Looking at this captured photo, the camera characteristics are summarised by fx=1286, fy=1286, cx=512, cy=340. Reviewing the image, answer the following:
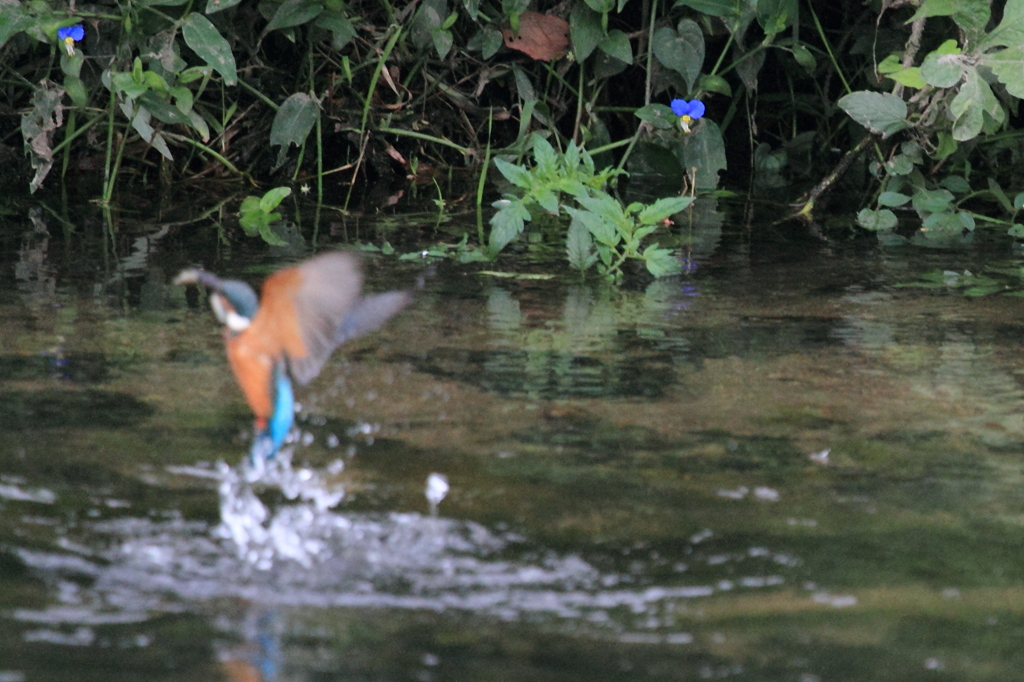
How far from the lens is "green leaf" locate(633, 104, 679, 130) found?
4363 millimetres

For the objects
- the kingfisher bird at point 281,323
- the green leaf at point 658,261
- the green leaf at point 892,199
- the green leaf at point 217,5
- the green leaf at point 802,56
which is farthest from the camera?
the green leaf at point 802,56

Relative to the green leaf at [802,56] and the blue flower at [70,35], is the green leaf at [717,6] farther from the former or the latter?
Answer: the blue flower at [70,35]

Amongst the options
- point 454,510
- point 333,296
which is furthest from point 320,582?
point 333,296

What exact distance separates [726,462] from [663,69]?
2.92 m

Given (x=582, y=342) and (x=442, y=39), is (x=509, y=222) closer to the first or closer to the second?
(x=582, y=342)

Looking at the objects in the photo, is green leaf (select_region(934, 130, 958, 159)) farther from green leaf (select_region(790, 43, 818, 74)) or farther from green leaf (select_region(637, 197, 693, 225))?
green leaf (select_region(637, 197, 693, 225))

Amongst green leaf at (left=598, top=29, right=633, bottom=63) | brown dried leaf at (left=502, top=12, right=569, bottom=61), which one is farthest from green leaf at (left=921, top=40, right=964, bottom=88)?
brown dried leaf at (left=502, top=12, right=569, bottom=61)

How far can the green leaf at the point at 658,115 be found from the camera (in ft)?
14.3

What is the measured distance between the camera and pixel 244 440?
2088 millimetres

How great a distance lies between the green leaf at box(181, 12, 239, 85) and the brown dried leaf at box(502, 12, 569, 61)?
106cm

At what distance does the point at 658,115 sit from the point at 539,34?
1.74 feet

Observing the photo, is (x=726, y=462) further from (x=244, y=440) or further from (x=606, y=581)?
(x=244, y=440)

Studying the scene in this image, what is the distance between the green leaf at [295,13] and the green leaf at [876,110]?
1771 millimetres

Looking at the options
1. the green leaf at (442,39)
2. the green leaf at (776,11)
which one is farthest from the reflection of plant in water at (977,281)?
the green leaf at (442,39)
